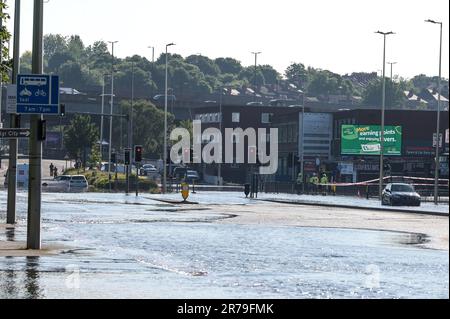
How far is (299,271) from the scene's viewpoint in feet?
71.6

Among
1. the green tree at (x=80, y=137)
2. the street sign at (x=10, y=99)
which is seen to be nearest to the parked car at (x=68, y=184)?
the green tree at (x=80, y=137)

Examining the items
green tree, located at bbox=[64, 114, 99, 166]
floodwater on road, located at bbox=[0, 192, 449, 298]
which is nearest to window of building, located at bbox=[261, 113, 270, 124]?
green tree, located at bbox=[64, 114, 99, 166]

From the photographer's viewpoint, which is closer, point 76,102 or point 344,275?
point 344,275

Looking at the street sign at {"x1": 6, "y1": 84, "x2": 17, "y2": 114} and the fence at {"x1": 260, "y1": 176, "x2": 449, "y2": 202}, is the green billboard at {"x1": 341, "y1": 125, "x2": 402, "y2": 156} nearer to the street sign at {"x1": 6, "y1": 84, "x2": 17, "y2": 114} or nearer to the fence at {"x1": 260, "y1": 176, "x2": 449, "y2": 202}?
the fence at {"x1": 260, "y1": 176, "x2": 449, "y2": 202}

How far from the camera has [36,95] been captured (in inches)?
988

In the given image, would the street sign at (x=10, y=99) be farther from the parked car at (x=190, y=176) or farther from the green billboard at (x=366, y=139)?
the parked car at (x=190, y=176)

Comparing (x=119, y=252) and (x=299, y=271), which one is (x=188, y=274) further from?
(x=119, y=252)

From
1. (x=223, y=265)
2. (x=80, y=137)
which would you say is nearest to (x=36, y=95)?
(x=223, y=265)

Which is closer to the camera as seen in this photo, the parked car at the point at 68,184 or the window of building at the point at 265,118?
the parked car at the point at 68,184

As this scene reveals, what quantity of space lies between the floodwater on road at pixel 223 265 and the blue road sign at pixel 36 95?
3.12 m

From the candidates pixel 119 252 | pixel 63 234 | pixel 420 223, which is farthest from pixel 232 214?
pixel 119 252

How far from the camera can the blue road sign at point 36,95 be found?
2498 centimetres

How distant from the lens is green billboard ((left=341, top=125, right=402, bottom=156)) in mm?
121500

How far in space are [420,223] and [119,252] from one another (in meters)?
20.9
